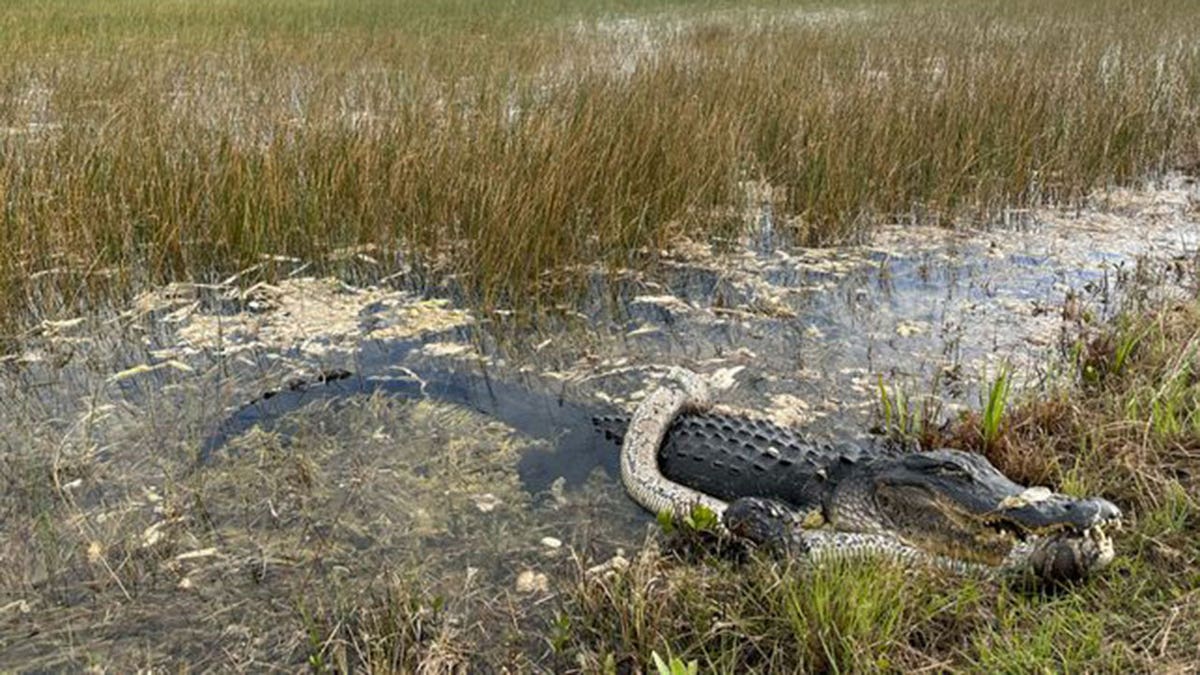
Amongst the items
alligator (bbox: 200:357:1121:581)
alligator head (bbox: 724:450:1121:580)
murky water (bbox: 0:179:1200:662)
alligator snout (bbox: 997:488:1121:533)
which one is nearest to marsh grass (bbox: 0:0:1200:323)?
murky water (bbox: 0:179:1200:662)

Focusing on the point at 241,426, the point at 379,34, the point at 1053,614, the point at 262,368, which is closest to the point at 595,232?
the point at 262,368

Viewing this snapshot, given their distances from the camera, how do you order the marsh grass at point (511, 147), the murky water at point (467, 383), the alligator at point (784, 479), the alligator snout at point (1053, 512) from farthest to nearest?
the marsh grass at point (511, 147) → the murky water at point (467, 383) → the alligator at point (784, 479) → the alligator snout at point (1053, 512)

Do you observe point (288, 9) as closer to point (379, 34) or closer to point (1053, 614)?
point (379, 34)

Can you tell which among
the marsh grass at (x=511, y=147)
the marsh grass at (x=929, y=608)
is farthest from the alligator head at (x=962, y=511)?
the marsh grass at (x=511, y=147)

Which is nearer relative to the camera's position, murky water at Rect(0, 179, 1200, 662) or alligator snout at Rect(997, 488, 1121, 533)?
alligator snout at Rect(997, 488, 1121, 533)

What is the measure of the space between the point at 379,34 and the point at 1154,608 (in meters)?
11.9

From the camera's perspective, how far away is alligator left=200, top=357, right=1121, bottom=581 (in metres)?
2.46

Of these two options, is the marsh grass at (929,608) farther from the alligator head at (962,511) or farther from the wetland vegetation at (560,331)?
the alligator head at (962,511)

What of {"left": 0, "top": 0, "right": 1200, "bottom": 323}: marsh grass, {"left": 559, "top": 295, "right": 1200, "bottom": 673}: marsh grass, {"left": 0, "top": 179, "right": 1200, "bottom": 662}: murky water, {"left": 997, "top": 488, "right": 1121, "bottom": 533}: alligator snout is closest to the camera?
{"left": 559, "top": 295, "right": 1200, "bottom": 673}: marsh grass

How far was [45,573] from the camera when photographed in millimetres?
2650

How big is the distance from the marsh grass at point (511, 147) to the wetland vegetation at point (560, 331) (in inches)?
1.4

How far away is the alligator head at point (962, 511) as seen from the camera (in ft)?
7.83

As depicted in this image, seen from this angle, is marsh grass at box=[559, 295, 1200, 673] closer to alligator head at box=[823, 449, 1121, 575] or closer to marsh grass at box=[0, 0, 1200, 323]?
alligator head at box=[823, 449, 1121, 575]

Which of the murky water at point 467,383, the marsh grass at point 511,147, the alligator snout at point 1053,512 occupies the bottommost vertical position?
the murky water at point 467,383
